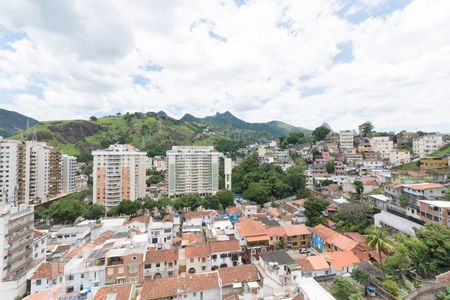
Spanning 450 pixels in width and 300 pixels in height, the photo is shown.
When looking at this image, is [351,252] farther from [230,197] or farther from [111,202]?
[111,202]

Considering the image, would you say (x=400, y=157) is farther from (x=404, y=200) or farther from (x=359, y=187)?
(x=404, y=200)

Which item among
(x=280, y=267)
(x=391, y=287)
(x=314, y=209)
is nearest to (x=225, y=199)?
(x=314, y=209)

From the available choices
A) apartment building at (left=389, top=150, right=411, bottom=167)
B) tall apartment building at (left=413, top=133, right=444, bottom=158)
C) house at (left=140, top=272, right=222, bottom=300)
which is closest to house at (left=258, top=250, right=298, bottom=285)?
house at (left=140, top=272, right=222, bottom=300)

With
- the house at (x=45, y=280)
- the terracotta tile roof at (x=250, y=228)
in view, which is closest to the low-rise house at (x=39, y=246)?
the house at (x=45, y=280)

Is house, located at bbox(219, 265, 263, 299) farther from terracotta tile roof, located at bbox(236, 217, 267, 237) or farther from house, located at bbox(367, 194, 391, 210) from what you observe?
house, located at bbox(367, 194, 391, 210)

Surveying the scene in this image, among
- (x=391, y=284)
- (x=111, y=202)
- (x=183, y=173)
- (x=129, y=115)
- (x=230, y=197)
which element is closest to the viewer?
(x=391, y=284)

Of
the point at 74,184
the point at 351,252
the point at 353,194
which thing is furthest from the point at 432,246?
the point at 74,184
